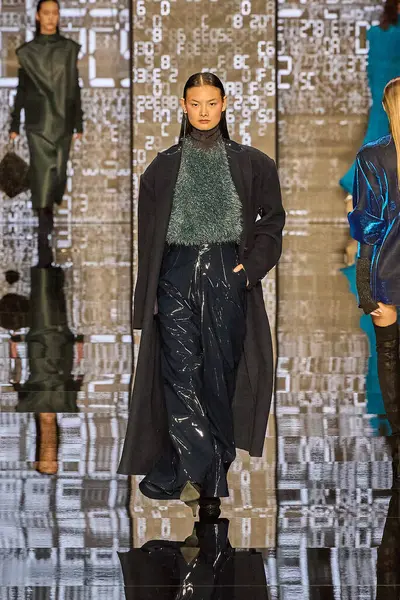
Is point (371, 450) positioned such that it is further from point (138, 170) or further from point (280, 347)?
point (138, 170)

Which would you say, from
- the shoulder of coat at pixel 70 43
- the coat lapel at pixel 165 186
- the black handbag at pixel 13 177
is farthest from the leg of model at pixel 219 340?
the black handbag at pixel 13 177

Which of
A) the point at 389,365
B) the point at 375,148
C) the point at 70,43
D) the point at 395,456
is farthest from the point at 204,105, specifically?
the point at 70,43

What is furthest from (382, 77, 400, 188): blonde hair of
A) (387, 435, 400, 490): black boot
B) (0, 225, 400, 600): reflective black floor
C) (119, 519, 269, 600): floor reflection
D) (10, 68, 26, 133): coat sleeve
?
(10, 68, 26, 133): coat sleeve

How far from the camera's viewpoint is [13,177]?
16.2 meters

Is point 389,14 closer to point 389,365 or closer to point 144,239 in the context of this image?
point 389,365

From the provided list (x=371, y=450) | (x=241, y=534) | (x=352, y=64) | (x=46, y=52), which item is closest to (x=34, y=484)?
(x=241, y=534)

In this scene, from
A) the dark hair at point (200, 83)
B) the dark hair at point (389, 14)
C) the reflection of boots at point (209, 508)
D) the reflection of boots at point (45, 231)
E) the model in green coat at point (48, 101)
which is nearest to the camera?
the reflection of boots at point (209, 508)

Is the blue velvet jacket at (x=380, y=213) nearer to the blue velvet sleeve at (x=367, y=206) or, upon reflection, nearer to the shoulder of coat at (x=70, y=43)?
the blue velvet sleeve at (x=367, y=206)

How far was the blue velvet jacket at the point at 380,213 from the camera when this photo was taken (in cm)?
474

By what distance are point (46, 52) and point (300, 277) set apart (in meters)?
4.93

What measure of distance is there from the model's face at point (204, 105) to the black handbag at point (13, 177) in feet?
37.6

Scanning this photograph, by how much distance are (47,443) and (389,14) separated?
11.6 m

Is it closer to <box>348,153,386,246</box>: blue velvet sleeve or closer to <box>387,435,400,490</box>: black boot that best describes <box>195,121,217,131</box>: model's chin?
<box>348,153,386,246</box>: blue velvet sleeve

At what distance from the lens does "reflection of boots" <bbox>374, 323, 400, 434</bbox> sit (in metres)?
4.96
